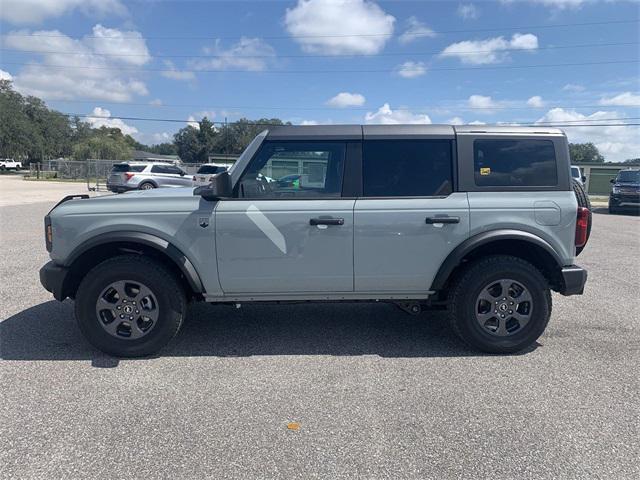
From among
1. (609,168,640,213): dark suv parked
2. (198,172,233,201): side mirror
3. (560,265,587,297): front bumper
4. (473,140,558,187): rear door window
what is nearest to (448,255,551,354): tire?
(560,265,587,297): front bumper

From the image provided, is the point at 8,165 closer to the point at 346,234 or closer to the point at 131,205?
the point at 131,205

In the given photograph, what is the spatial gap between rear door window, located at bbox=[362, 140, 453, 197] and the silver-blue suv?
0.01 meters

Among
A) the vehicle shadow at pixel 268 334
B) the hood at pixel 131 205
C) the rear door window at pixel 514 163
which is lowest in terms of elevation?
the vehicle shadow at pixel 268 334

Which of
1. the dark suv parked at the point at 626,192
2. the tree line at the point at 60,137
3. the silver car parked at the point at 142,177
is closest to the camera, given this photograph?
the dark suv parked at the point at 626,192

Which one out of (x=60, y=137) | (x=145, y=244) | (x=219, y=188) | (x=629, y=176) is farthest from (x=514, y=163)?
(x=60, y=137)

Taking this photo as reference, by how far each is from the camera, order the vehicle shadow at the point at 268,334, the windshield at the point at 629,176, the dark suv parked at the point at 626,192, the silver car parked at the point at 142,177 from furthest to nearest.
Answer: the silver car parked at the point at 142,177, the windshield at the point at 629,176, the dark suv parked at the point at 626,192, the vehicle shadow at the point at 268,334

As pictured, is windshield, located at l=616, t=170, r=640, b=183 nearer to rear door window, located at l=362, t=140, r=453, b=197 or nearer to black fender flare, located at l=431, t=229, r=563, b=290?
black fender flare, located at l=431, t=229, r=563, b=290

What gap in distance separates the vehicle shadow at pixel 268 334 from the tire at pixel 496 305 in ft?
0.76

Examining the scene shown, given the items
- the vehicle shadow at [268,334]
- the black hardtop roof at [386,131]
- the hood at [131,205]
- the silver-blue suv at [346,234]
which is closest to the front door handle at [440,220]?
the silver-blue suv at [346,234]

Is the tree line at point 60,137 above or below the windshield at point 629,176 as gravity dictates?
above

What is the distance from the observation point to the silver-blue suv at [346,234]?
12.5ft

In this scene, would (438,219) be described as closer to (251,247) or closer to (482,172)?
(482,172)

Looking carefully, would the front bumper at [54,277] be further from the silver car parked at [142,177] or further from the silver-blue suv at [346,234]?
the silver car parked at [142,177]

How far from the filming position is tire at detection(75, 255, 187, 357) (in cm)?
380
